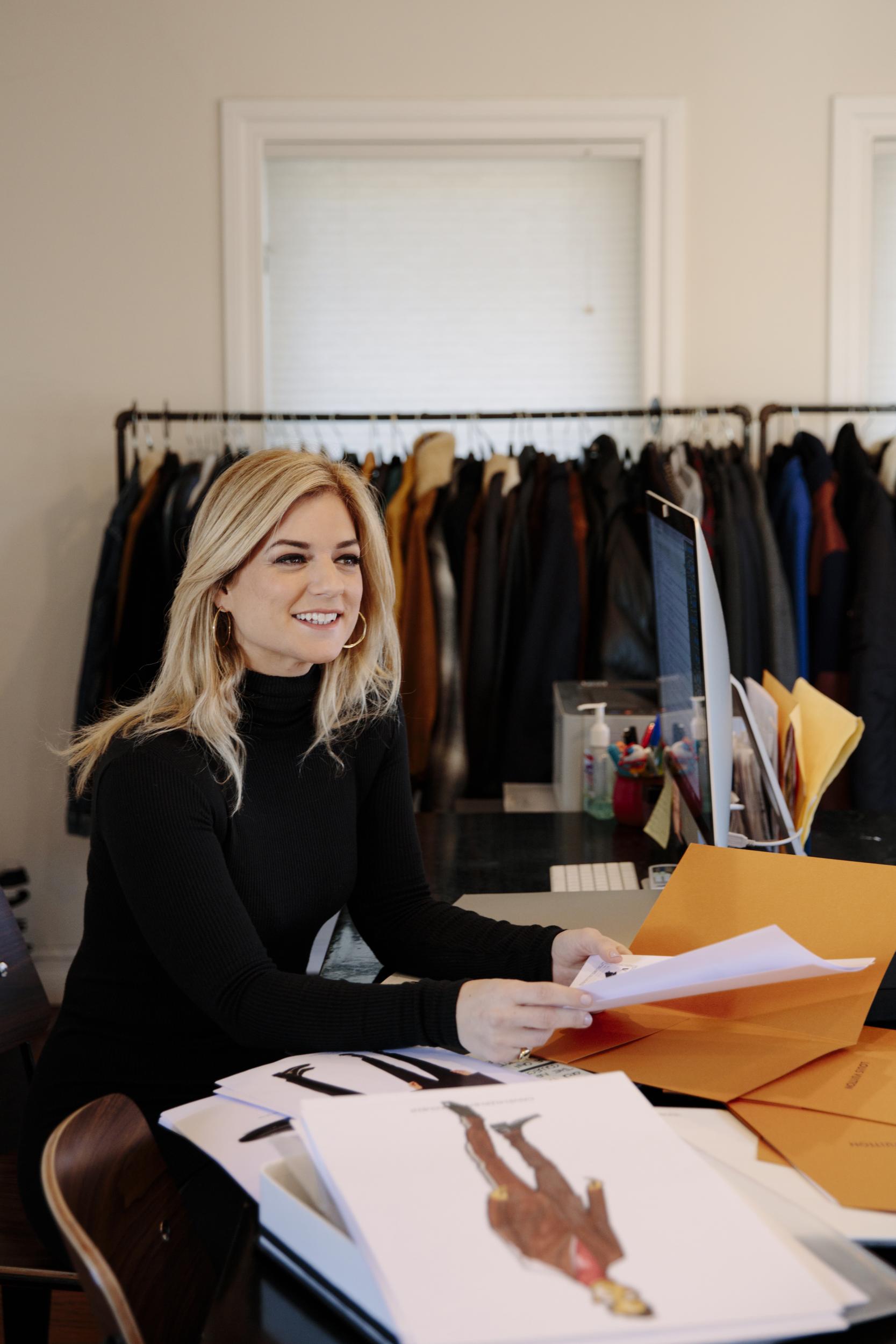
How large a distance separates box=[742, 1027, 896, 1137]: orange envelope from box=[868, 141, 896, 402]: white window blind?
287cm

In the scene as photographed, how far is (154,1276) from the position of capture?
900 millimetres

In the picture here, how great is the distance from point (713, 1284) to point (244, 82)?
11.2 feet

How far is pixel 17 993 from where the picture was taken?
1.47 m

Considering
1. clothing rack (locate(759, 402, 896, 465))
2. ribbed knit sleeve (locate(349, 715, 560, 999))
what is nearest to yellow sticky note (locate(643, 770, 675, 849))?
ribbed knit sleeve (locate(349, 715, 560, 999))

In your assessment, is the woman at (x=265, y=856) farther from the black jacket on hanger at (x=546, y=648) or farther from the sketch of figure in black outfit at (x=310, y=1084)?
the black jacket on hanger at (x=546, y=648)

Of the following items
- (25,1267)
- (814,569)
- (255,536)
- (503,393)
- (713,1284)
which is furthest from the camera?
(503,393)

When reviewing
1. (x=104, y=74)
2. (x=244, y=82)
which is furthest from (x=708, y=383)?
(x=104, y=74)

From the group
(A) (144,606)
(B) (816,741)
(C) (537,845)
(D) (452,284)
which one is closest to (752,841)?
(B) (816,741)

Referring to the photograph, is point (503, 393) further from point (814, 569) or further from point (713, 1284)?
point (713, 1284)

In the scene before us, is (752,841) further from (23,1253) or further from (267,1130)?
(23,1253)

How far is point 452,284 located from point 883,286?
4.19 ft

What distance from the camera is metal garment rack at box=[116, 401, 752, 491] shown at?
3209 mm

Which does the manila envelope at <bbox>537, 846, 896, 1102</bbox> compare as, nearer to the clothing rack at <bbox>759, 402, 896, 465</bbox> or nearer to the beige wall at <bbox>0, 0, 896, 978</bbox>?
the clothing rack at <bbox>759, 402, 896, 465</bbox>

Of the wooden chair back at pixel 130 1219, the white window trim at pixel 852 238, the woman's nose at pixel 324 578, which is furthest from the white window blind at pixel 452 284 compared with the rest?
the wooden chair back at pixel 130 1219
